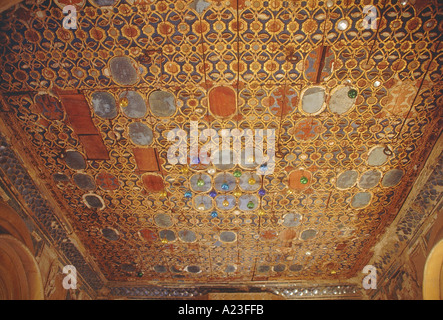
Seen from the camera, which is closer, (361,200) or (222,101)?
(222,101)

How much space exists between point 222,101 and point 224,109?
95 mm

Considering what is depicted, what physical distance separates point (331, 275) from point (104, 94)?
4851 millimetres

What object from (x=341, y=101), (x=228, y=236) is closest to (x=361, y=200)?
(x=341, y=101)

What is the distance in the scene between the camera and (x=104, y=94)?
3.25 meters

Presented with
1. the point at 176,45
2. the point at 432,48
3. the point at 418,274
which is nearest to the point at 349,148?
the point at 432,48

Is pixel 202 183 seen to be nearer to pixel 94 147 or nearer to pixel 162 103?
pixel 162 103

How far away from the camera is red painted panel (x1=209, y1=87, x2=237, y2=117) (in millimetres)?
3217

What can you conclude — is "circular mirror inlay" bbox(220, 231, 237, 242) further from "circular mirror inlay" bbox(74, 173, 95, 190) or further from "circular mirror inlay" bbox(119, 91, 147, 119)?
"circular mirror inlay" bbox(119, 91, 147, 119)

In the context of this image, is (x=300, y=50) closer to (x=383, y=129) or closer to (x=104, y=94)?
(x=383, y=129)

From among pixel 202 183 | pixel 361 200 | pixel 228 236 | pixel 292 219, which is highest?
pixel 202 183

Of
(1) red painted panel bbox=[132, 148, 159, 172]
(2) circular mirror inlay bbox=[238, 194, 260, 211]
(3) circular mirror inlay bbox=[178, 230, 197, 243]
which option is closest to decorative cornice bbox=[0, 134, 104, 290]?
(1) red painted panel bbox=[132, 148, 159, 172]

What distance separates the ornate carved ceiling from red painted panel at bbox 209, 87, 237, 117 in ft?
0.05

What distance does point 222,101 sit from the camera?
10.8ft

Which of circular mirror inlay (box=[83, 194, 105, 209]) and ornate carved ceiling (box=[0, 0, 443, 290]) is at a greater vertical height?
ornate carved ceiling (box=[0, 0, 443, 290])
